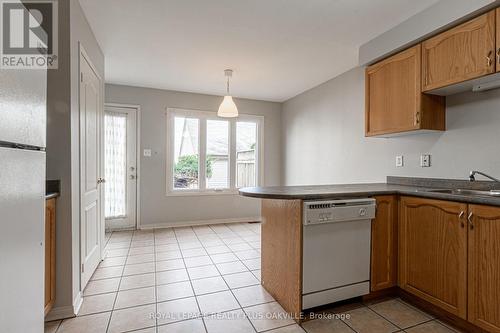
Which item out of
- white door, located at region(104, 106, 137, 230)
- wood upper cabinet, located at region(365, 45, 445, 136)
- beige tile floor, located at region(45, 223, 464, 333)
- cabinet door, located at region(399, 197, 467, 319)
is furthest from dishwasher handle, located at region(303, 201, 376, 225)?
white door, located at region(104, 106, 137, 230)

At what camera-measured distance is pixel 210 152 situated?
196 inches

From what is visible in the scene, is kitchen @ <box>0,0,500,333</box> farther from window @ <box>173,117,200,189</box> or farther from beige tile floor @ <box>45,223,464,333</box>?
window @ <box>173,117,200,189</box>

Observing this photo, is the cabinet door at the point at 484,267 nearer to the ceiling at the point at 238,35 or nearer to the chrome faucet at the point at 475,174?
the chrome faucet at the point at 475,174

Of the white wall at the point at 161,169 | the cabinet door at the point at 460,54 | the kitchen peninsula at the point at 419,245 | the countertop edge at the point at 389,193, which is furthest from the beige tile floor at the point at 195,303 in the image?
the cabinet door at the point at 460,54

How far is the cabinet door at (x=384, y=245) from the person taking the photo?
7.04ft

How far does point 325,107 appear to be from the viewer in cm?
413

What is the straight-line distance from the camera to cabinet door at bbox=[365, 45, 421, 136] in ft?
7.66

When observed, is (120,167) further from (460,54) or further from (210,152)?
(460,54)

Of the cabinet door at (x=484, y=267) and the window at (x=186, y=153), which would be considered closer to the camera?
the cabinet door at (x=484, y=267)

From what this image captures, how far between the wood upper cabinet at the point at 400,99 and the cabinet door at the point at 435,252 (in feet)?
2.57

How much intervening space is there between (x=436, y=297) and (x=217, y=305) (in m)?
1.68

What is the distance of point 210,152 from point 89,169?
2.65 metres

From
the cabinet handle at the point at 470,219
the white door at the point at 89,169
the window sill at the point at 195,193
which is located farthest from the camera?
the window sill at the point at 195,193

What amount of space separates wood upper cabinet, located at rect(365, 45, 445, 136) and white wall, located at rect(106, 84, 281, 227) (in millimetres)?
2844
